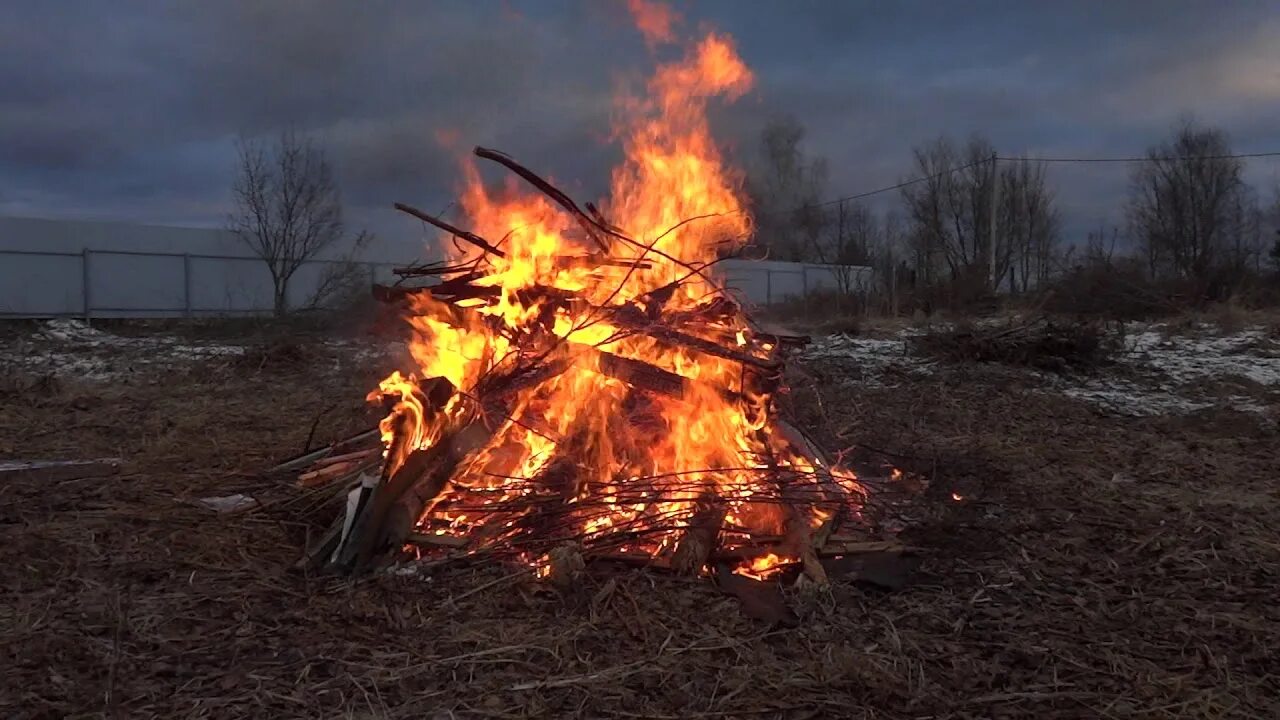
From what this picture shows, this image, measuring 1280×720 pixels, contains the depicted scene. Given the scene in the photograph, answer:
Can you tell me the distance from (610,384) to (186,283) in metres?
21.4

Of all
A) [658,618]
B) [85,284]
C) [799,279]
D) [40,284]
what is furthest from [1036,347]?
[799,279]

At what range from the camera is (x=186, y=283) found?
22688 mm

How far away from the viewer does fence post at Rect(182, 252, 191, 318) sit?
888 inches

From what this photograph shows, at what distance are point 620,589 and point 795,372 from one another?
11.9 feet

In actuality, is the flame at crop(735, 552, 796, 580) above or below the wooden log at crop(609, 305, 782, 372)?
below

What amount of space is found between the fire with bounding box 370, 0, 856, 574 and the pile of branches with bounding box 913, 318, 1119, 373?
772 centimetres

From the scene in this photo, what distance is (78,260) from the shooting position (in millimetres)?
20984

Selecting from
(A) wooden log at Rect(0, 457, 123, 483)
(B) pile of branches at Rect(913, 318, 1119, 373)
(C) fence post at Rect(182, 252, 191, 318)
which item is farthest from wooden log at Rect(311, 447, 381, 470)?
(C) fence post at Rect(182, 252, 191, 318)

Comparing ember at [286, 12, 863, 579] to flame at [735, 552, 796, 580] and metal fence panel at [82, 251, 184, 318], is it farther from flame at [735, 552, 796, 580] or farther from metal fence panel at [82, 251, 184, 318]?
metal fence panel at [82, 251, 184, 318]

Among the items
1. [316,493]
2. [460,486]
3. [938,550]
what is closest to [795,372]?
[938,550]

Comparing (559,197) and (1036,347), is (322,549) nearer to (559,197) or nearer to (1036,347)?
(559,197)

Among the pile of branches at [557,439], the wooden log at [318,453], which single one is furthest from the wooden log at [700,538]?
the wooden log at [318,453]

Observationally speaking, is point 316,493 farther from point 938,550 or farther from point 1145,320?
point 1145,320

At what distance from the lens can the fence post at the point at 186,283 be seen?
74.0ft
